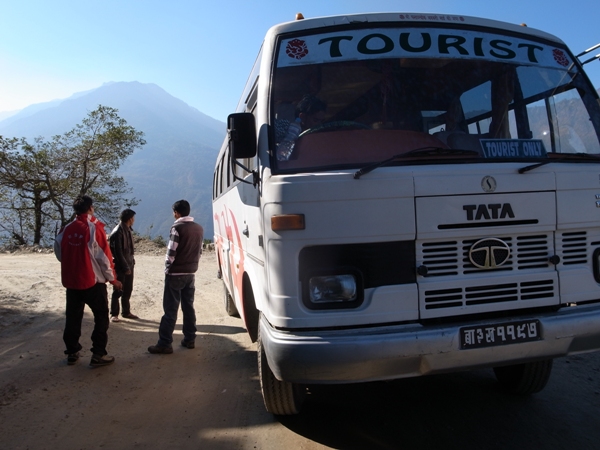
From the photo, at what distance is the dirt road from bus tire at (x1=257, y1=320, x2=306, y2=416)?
0.56ft

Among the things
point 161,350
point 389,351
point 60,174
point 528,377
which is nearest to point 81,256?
point 161,350

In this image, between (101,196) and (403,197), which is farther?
(101,196)

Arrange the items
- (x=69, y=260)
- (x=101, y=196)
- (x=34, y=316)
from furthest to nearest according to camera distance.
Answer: (x=101, y=196)
(x=34, y=316)
(x=69, y=260)

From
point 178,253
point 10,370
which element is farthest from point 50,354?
point 178,253

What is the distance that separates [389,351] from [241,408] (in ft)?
6.42

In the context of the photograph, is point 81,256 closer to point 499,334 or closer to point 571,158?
point 499,334

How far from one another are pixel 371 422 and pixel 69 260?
3.69 meters

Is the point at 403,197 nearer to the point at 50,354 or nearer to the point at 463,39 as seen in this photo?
the point at 463,39

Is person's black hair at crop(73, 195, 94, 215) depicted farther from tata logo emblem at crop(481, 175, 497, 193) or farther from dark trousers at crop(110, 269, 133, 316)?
tata logo emblem at crop(481, 175, 497, 193)

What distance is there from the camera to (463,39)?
3.56 meters

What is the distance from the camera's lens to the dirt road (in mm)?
3461

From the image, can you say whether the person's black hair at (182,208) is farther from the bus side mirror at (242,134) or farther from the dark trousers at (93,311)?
the bus side mirror at (242,134)

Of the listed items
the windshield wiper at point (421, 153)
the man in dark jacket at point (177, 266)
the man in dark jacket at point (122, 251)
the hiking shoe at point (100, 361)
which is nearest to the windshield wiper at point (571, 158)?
the windshield wiper at point (421, 153)

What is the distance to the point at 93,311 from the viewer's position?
5.50 metres
